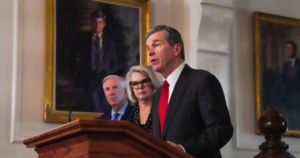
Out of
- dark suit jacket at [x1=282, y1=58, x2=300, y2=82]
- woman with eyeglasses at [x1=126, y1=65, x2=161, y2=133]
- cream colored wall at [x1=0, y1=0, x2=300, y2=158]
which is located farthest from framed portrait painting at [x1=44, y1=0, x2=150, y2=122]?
dark suit jacket at [x1=282, y1=58, x2=300, y2=82]

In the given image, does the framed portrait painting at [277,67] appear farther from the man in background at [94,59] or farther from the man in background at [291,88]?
the man in background at [94,59]

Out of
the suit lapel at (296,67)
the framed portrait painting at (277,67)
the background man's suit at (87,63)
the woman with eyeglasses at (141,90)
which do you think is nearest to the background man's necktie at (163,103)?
the woman with eyeglasses at (141,90)

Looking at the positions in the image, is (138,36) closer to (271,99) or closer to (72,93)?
(72,93)

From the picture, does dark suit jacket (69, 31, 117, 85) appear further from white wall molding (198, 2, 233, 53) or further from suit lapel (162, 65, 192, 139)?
suit lapel (162, 65, 192, 139)

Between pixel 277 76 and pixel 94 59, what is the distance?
247cm

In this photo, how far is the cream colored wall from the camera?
14.2ft

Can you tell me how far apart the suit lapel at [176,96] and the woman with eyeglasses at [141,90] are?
3.38 ft

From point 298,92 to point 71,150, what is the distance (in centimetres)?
482

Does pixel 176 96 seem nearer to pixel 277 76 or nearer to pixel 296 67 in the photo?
pixel 277 76

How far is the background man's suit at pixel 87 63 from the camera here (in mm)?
4699

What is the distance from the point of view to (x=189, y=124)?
2.61 metres

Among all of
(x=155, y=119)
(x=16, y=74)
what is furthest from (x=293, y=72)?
(x=155, y=119)

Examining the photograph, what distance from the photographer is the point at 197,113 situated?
2.64m

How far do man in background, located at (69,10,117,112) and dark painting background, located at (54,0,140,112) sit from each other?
0.16 ft
